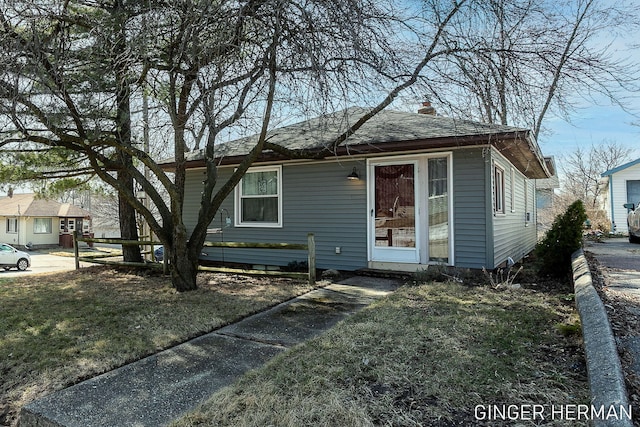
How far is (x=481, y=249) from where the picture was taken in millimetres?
6973

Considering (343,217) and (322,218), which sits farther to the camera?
(322,218)

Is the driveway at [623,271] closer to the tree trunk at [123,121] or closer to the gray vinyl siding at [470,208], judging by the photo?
the gray vinyl siding at [470,208]

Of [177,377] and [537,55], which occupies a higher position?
[537,55]

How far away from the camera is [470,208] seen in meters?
7.02

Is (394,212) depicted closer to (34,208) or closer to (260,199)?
(260,199)

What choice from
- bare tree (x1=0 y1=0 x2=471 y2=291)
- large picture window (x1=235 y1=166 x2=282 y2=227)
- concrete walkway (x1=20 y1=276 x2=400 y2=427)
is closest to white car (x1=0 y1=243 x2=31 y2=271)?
bare tree (x1=0 y1=0 x2=471 y2=291)

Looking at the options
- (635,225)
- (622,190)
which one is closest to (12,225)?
(635,225)

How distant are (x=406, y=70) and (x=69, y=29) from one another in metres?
5.41

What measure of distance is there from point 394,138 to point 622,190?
687 inches

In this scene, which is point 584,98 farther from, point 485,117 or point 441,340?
point 441,340

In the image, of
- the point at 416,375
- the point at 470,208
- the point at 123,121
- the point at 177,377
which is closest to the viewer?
the point at 416,375

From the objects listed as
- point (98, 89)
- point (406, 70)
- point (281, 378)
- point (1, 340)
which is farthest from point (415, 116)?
point (1, 340)

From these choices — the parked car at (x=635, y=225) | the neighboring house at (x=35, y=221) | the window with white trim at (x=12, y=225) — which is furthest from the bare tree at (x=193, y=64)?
the window with white trim at (x=12, y=225)

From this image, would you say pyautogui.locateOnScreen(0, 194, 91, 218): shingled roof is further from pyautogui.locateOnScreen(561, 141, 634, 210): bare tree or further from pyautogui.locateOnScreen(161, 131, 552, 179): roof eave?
pyautogui.locateOnScreen(561, 141, 634, 210): bare tree
